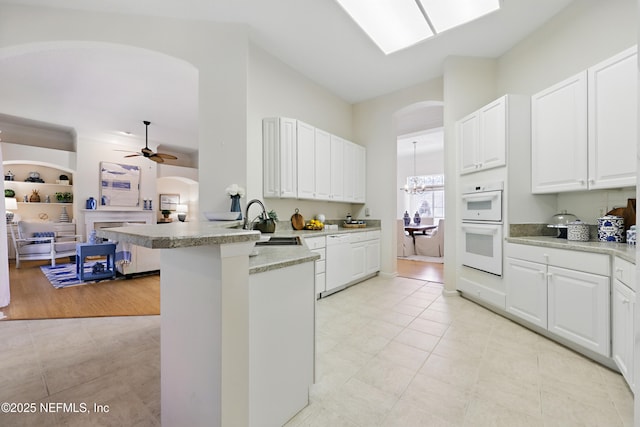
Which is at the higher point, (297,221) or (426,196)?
(426,196)

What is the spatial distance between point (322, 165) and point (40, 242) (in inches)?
276

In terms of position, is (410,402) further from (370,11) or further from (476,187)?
(370,11)

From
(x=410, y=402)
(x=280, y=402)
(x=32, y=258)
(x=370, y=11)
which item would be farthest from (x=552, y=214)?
(x=32, y=258)

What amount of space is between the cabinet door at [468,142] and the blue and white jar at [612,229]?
1.20 m

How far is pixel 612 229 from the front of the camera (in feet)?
7.00

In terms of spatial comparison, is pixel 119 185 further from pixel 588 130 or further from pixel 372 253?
pixel 588 130

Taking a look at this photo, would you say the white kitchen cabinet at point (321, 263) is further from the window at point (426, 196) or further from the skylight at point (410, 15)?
the window at point (426, 196)

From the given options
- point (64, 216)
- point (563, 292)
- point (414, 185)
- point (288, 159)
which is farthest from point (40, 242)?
point (414, 185)

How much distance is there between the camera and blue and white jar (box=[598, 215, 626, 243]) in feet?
6.90

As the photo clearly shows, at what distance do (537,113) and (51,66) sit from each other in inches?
238

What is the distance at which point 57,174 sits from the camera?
6.80m

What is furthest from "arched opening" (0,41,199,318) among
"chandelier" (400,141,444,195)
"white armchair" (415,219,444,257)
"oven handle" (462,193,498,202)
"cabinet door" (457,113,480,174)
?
"chandelier" (400,141,444,195)

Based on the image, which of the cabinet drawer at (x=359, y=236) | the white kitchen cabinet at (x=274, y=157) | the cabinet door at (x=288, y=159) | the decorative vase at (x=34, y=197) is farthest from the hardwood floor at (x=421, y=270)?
the decorative vase at (x=34, y=197)

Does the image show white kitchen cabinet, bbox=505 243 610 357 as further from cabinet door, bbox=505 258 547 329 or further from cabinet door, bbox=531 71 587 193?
cabinet door, bbox=531 71 587 193
